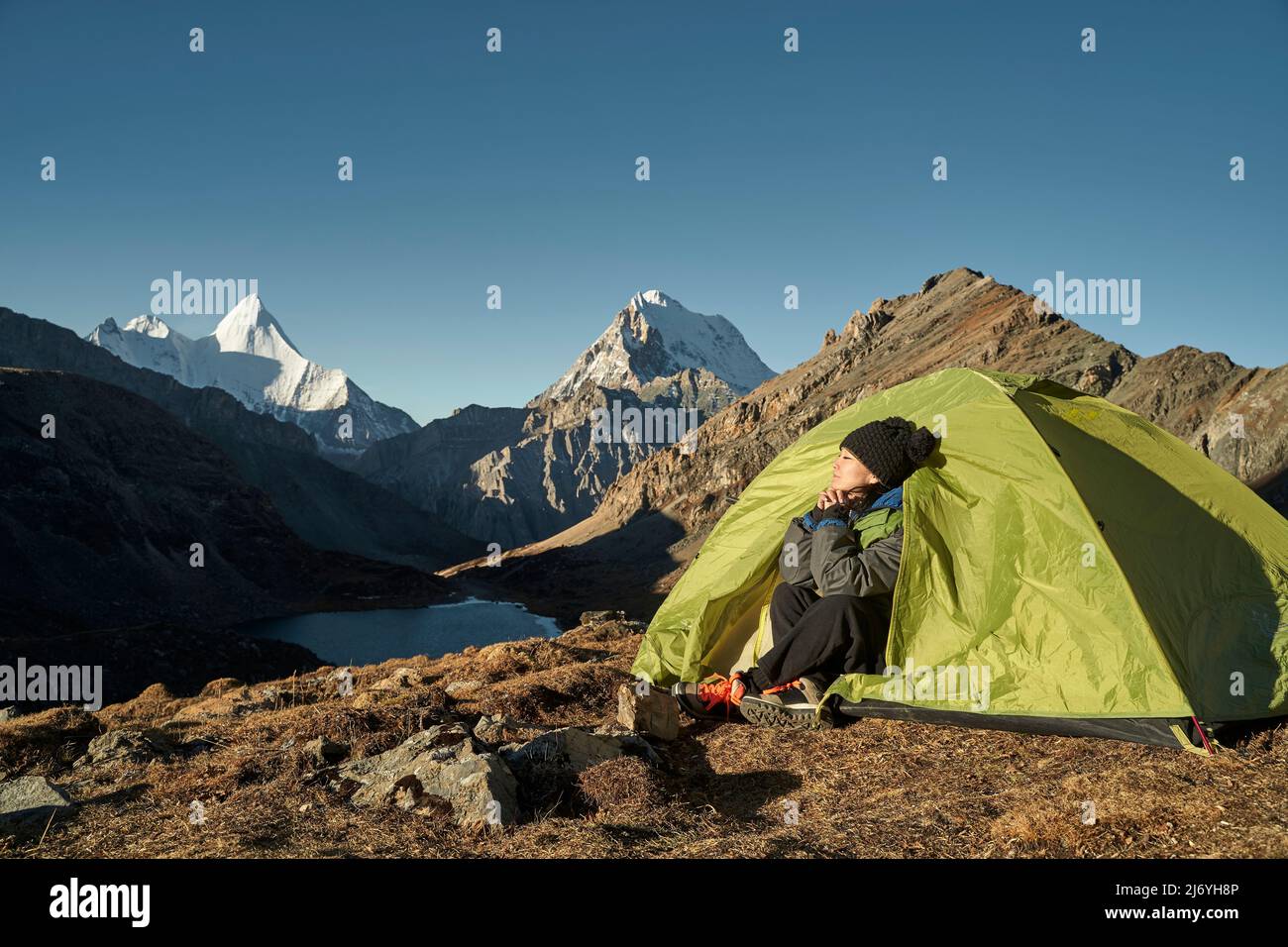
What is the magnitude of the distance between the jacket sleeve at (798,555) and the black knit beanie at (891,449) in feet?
3.10

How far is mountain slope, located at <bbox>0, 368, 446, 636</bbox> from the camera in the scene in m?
98.8

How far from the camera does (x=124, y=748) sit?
8.94 m

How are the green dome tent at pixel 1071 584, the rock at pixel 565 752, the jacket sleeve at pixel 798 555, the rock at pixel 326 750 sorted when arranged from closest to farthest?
1. the rock at pixel 565 752
2. the green dome tent at pixel 1071 584
3. the rock at pixel 326 750
4. the jacket sleeve at pixel 798 555

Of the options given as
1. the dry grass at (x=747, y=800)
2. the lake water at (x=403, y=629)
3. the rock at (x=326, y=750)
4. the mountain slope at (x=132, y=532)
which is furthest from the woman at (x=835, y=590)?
the mountain slope at (x=132, y=532)

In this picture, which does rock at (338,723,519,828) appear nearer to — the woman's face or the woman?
the woman

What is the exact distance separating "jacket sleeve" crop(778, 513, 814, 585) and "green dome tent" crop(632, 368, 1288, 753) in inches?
40.9

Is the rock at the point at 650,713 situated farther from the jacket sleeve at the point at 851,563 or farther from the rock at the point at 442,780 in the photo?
the jacket sleeve at the point at 851,563

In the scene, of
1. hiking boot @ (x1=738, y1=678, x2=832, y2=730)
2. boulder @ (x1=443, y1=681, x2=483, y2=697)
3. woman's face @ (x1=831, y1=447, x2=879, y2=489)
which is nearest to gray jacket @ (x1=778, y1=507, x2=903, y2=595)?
woman's face @ (x1=831, y1=447, x2=879, y2=489)

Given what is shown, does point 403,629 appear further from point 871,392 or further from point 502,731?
point 502,731

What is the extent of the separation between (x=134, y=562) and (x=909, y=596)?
127674 mm

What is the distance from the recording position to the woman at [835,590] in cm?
817

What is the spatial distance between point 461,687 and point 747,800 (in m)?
6.91
